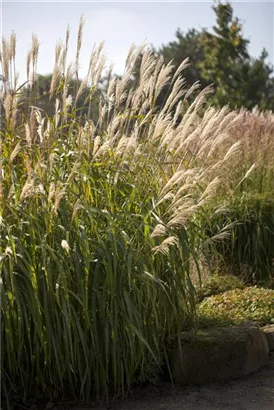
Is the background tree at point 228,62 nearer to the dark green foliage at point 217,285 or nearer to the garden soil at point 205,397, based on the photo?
the dark green foliage at point 217,285

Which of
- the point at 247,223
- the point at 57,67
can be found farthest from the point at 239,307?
the point at 57,67

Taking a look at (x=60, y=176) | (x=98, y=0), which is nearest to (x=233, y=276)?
(x=60, y=176)

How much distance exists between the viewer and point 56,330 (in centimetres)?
317

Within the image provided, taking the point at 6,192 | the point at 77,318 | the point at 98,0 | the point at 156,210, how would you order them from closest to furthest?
1. the point at 77,318
2. the point at 6,192
3. the point at 156,210
4. the point at 98,0

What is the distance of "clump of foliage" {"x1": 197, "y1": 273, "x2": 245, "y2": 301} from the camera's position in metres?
4.99

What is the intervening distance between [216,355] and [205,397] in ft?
0.88

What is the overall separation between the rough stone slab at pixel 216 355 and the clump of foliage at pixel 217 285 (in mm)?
1109

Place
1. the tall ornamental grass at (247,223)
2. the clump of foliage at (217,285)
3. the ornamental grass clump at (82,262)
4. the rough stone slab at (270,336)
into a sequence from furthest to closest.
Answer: the tall ornamental grass at (247,223)
the clump of foliage at (217,285)
the rough stone slab at (270,336)
the ornamental grass clump at (82,262)

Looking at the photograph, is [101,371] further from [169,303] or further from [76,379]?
[169,303]

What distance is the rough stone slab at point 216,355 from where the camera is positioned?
11.8ft

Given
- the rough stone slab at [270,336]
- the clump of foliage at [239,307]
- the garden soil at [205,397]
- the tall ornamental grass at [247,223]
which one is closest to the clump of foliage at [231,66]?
the tall ornamental grass at [247,223]

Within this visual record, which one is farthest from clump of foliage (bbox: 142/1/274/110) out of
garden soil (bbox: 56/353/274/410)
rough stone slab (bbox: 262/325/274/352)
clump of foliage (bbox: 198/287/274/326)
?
garden soil (bbox: 56/353/274/410)

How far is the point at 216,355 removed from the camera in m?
3.67

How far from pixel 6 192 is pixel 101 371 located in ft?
3.26
